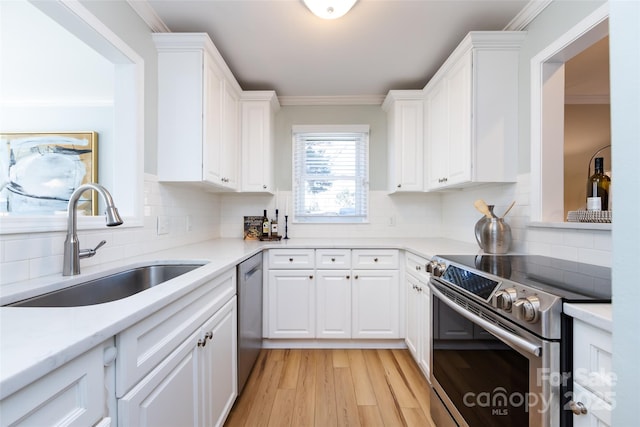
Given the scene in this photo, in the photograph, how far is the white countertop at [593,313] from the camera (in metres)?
0.66

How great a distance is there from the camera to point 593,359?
0.72m

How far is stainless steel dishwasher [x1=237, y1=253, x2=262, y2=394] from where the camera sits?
5.54 feet

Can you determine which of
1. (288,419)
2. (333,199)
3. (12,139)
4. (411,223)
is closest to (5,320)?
(288,419)

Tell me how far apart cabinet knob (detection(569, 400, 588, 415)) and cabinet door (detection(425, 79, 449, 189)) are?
170 cm

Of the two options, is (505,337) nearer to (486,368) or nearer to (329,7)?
(486,368)

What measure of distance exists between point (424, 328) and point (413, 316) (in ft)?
0.76

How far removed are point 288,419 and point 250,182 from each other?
194cm

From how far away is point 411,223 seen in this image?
116 inches

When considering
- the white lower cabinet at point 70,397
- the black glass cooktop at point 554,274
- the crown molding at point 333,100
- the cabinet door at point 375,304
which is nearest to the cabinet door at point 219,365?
the white lower cabinet at point 70,397

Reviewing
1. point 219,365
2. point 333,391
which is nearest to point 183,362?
point 219,365

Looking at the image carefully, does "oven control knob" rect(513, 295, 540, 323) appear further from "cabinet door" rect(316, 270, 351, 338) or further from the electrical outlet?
the electrical outlet

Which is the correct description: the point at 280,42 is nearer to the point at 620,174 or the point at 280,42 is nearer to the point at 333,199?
the point at 333,199

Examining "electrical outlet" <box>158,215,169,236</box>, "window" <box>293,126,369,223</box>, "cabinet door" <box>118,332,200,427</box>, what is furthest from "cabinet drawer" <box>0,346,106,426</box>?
"window" <box>293,126,369,223</box>

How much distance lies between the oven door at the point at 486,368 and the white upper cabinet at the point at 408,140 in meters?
1.35
